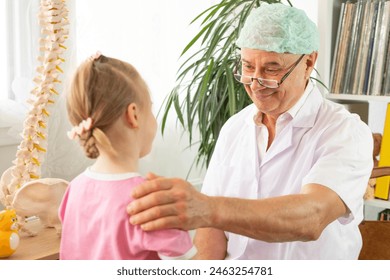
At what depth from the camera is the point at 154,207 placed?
1271 mm

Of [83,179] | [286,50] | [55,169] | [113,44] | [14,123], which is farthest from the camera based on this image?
[113,44]

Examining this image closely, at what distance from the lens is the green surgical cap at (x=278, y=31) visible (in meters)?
1.86

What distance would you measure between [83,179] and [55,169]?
4.48ft

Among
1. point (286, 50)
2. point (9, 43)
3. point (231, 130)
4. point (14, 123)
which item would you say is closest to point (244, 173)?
point (231, 130)

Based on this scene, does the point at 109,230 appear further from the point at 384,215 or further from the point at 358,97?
the point at 384,215

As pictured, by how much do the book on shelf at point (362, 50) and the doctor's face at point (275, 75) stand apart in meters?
0.85

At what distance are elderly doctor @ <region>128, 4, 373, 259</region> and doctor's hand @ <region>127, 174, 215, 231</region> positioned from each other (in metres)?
0.27

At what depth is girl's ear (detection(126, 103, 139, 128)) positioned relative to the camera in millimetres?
1335

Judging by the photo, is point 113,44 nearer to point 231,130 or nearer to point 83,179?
point 231,130

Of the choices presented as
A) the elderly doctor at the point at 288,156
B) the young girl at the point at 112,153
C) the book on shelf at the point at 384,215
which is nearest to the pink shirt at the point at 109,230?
the young girl at the point at 112,153

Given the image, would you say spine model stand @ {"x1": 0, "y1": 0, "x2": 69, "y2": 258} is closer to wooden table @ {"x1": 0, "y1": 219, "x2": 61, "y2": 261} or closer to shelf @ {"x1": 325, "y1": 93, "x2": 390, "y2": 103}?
wooden table @ {"x1": 0, "y1": 219, "x2": 61, "y2": 261}

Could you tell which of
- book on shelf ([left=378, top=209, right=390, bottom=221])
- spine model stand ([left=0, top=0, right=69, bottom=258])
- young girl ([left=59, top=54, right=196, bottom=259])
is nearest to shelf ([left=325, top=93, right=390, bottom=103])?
book on shelf ([left=378, top=209, right=390, bottom=221])

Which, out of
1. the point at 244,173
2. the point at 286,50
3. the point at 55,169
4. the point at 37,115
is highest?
the point at 286,50

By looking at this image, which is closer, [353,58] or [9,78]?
[9,78]
